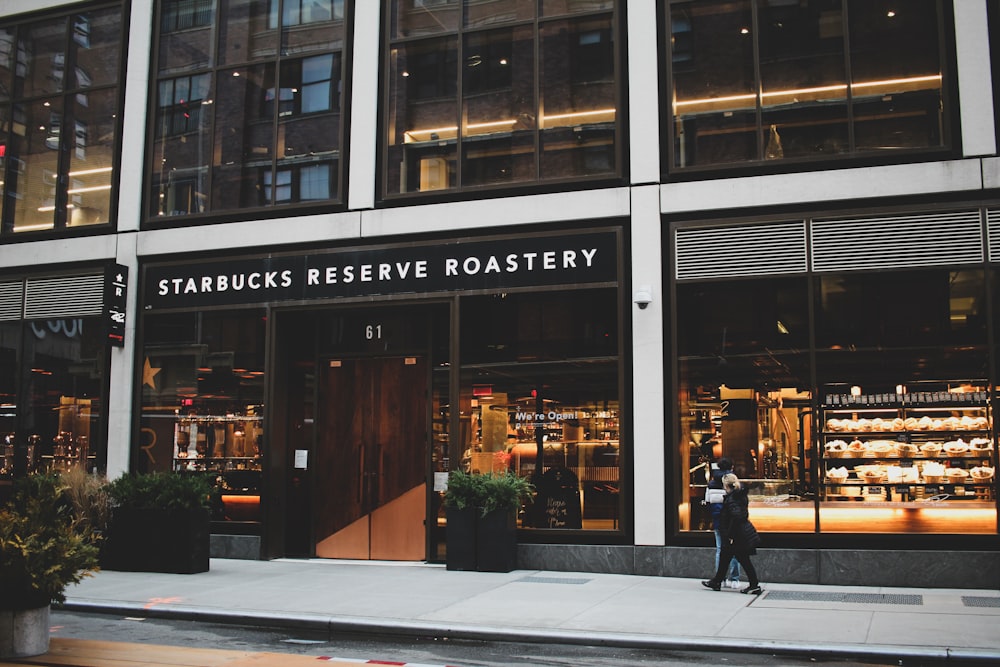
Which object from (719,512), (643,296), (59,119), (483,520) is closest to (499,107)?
(643,296)

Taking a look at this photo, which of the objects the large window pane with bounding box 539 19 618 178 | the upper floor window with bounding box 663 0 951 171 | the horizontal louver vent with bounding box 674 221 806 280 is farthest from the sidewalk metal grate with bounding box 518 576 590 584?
the upper floor window with bounding box 663 0 951 171

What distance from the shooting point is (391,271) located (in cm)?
1488

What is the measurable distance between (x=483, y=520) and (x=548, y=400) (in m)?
2.00

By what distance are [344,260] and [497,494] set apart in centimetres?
459

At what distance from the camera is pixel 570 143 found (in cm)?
1430

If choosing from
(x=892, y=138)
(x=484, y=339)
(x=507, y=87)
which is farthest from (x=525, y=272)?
(x=892, y=138)

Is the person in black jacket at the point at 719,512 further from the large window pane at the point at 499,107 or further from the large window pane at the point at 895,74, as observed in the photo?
the large window pane at the point at 499,107

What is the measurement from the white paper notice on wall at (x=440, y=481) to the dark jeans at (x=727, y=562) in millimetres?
4375

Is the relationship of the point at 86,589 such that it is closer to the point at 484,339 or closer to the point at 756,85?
the point at 484,339

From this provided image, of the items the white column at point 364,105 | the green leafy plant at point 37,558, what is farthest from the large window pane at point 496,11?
the green leafy plant at point 37,558

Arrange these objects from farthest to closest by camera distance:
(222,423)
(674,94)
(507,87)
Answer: (222,423) < (507,87) < (674,94)

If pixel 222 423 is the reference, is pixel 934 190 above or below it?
above

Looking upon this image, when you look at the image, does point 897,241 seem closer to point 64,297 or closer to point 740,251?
point 740,251

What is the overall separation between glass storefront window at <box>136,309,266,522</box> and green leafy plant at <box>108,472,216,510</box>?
156cm
